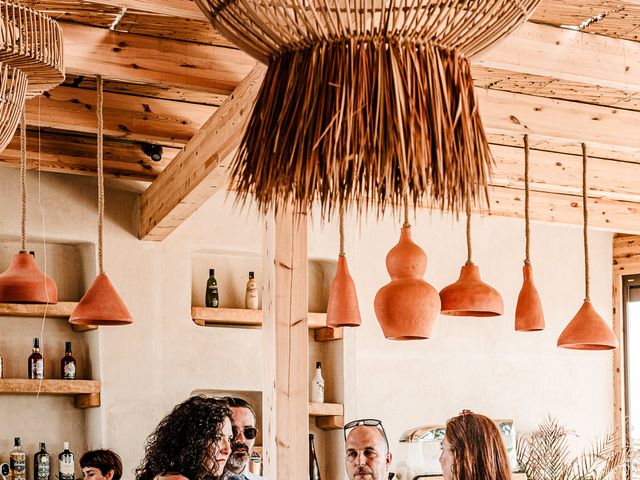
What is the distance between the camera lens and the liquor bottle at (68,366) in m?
6.23

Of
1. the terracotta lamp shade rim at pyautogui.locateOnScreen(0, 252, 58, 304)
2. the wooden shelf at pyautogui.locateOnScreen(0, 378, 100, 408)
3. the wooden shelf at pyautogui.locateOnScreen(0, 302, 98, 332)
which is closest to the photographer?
the terracotta lamp shade rim at pyautogui.locateOnScreen(0, 252, 58, 304)

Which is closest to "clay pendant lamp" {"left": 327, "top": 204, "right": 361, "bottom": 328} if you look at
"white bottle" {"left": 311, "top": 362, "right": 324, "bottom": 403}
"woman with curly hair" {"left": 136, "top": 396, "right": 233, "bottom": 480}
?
"woman with curly hair" {"left": 136, "top": 396, "right": 233, "bottom": 480}

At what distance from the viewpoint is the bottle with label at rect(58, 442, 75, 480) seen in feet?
20.0

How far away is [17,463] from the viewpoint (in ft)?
19.7

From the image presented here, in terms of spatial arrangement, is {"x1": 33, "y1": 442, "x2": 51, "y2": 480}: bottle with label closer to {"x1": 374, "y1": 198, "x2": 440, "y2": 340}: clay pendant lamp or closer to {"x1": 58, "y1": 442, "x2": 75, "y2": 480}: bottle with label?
{"x1": 58, "y1": 442, "x2": 75, "y2": 480}: bottle with label

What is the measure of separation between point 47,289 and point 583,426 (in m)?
5.20

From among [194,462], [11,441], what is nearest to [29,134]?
[11,441]

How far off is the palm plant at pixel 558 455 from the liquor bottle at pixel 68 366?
3160 mm

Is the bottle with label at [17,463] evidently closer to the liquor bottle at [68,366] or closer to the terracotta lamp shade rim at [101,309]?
the liquor bottle at [68,366]

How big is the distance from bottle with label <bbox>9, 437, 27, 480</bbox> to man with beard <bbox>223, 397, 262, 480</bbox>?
73.7 inches

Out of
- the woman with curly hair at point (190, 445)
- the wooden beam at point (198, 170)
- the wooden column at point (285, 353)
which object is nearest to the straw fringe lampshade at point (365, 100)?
the woman with curly hair at point (190, 445)

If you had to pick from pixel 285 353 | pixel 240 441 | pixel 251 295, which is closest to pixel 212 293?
pixel 251 295

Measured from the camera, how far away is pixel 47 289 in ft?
12.9

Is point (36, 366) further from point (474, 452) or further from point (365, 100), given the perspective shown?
point (365, 100)
